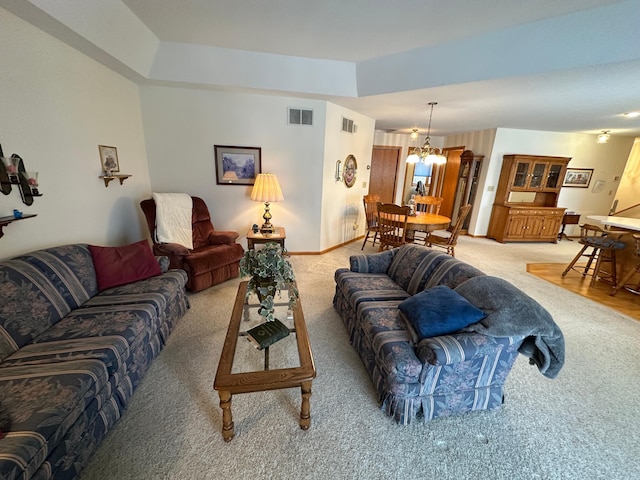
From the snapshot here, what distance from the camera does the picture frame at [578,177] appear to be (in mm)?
5867

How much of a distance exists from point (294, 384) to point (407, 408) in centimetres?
72

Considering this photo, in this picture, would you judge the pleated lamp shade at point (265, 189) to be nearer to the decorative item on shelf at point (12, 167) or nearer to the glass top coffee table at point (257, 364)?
the glass top coffee table at point (257, 364)

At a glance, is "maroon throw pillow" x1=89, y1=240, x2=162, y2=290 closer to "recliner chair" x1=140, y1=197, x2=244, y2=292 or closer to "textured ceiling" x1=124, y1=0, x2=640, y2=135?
"recliner chair" x1=140, y1=197, x2=244, y2=292

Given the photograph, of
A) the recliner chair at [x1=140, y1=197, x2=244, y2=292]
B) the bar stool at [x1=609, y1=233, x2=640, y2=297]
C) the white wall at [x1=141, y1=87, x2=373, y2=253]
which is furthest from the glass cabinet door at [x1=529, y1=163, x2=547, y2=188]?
the recliner chair at [x1=140, y1=197, x2=244, y2=292]

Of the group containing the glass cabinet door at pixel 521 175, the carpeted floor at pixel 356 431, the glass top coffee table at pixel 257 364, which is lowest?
the carpeted floor at pixel 356 431

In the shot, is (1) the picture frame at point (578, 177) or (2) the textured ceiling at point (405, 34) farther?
(1) the picture frame at point (578, 177)

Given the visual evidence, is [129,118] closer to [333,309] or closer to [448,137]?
[333,309]

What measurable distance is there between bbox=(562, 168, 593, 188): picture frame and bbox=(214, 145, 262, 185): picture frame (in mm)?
6924

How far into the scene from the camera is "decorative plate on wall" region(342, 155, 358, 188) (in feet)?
15.1

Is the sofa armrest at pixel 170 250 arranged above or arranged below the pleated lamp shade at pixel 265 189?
below

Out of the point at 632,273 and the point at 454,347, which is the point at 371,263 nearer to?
the point at 454,347

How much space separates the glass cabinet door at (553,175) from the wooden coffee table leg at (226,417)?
731cm

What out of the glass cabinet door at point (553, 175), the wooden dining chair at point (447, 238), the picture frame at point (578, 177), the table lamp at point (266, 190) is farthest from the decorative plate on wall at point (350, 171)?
the picture frame at point (578, 177)

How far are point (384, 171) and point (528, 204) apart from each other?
337 centimetres
